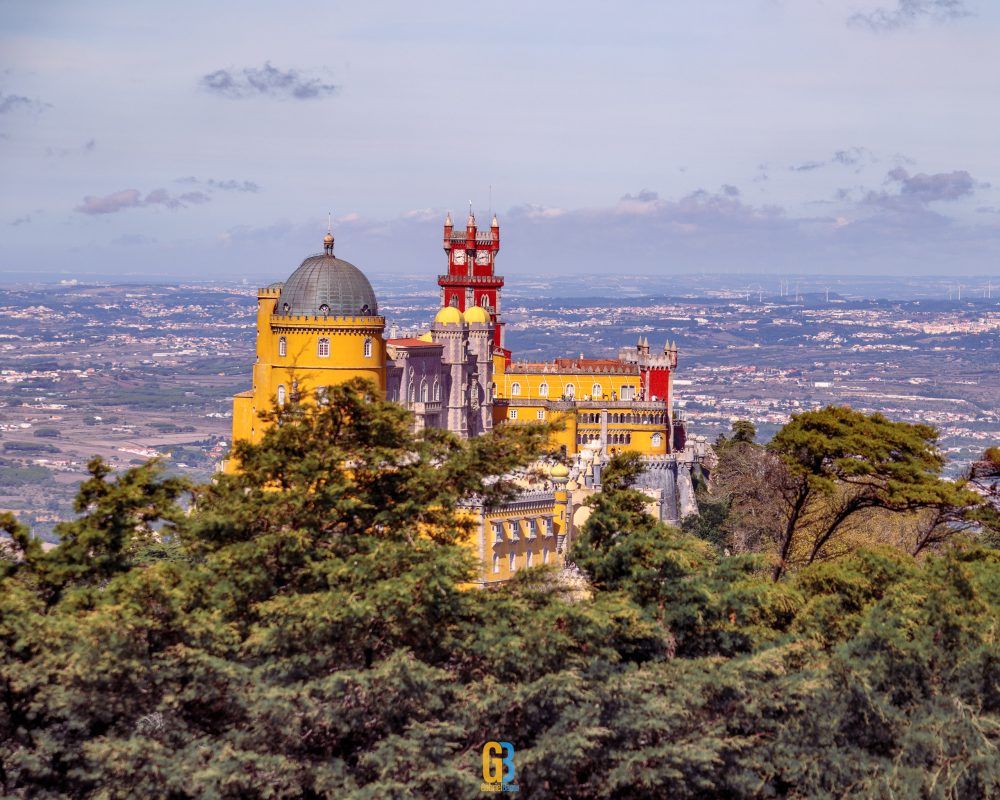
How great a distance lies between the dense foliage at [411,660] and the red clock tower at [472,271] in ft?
230

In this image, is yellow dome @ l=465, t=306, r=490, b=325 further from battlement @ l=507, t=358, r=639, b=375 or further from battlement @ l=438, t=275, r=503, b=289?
battlement @ l=438, t=275, r=503, b=289

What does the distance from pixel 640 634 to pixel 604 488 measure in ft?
22.2

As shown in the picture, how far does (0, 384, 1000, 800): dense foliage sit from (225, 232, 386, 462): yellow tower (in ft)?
93.8

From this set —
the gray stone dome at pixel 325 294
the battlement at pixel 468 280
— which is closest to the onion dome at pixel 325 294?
the gray stone dome at pixel 325 294

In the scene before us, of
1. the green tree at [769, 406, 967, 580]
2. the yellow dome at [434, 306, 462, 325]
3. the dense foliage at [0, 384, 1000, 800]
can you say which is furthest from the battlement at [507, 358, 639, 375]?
the dense foliage at [0, 384, 1000, 800]

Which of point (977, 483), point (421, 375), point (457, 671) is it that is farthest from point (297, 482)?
point (421, 375)

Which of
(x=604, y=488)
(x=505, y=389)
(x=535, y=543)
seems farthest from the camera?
(x=505, y=389)

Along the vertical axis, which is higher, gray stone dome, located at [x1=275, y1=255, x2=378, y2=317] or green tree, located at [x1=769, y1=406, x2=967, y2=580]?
gray stone dome, located at [x1=275, y1=255, x2=378, y2=317]

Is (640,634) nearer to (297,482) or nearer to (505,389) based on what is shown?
(297,482)

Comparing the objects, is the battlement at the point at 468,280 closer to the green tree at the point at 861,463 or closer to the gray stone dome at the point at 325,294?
the gray stone dome at the point at 325,294

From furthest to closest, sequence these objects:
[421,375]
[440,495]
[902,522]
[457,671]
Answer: [421,375] < [902,522] < [440,495] < [457,671]

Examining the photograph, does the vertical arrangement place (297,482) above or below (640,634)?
above

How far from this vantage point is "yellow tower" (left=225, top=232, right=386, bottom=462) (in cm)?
6322

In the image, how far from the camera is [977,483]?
49250 mm
